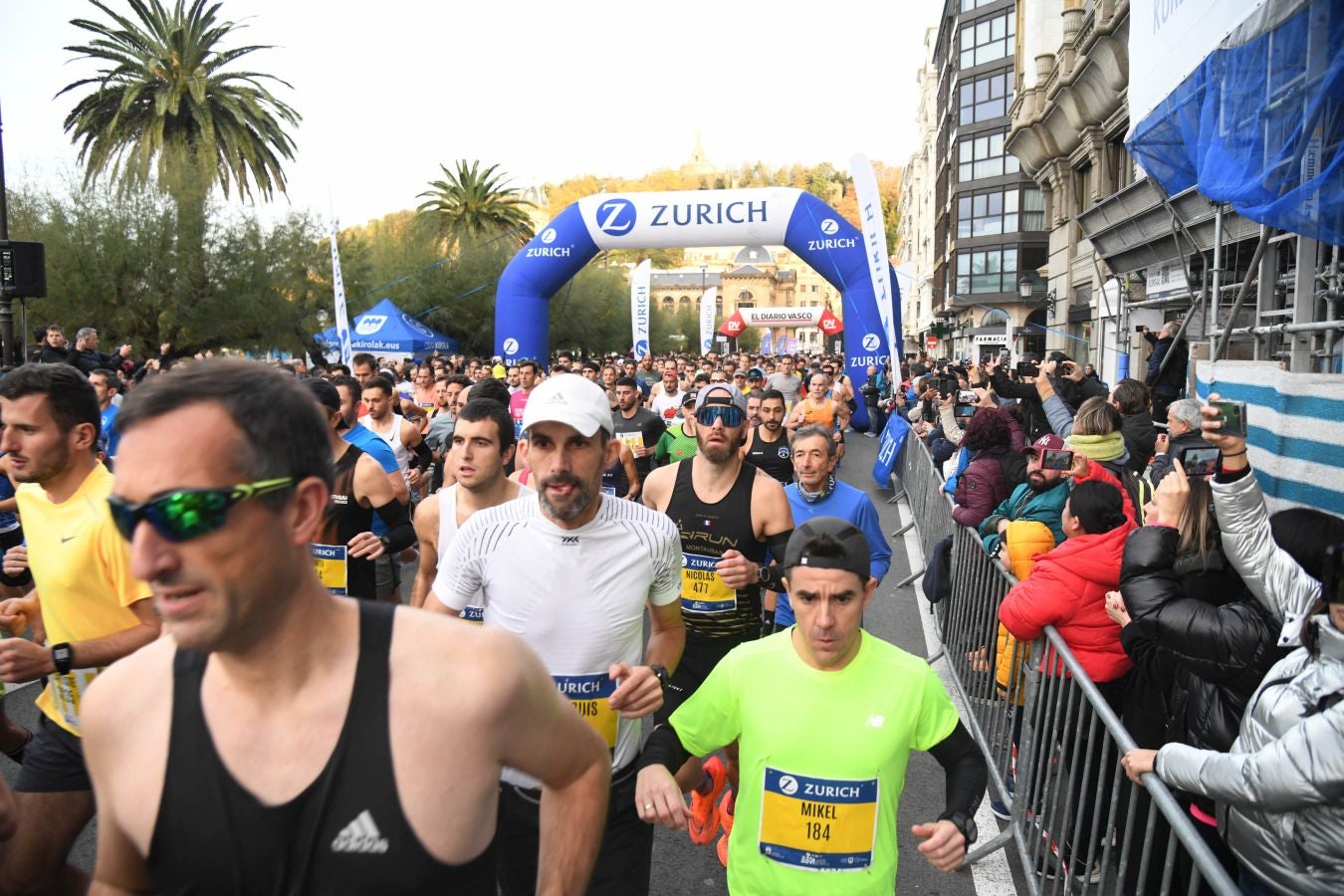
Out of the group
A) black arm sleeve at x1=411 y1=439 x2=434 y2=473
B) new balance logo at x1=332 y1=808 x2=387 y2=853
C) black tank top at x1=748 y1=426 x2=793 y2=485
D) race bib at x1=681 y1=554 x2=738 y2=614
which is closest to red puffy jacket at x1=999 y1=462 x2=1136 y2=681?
race bib at x1=681 y1=554 x2=738 y2=614

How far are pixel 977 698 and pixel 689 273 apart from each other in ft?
431

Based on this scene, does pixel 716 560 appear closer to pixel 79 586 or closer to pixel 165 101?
pixel 79 586

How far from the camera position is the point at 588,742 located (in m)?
1.86

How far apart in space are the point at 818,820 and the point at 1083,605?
1945mm

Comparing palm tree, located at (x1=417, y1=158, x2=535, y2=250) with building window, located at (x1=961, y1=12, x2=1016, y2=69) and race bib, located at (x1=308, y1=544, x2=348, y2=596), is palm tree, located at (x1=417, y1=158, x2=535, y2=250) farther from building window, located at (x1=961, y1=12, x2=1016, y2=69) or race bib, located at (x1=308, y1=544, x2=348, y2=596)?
race bib, located at (x1=308, y1=544, x2=348, y2=596)

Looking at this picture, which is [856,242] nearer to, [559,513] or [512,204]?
[559,513]

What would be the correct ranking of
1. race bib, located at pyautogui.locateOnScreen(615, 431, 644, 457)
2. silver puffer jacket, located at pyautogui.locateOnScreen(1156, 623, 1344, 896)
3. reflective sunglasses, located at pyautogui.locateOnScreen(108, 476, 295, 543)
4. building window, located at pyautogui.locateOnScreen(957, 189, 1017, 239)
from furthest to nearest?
1. building window, located at pyautogui.locateOnScreen(957, 189, 1017, 239)
2. race bib, located at pyautogui.locateOnScreen(615, 431, 644, 457)
3. silver puffer jacket, located at pyautogui.locateOnScreen(1156, 623, 1344, 896)
4. reflective sunglasses, located at pyautogui.locateOnScreen(108, 476, 295, 543)

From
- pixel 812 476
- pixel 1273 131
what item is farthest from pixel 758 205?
pixel 812 476

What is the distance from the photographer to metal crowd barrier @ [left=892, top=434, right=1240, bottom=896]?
290cm

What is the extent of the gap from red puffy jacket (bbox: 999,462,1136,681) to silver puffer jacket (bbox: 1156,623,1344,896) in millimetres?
1213

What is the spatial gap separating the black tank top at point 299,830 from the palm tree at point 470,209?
4909 cm

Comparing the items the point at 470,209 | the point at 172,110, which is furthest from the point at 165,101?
the point at 470,209

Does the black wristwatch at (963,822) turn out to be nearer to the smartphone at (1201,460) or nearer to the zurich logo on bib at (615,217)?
the smartphone at (1201,460)

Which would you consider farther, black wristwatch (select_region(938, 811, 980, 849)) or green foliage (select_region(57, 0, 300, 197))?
green foliage (select_region(57, 0, 300, 197))
